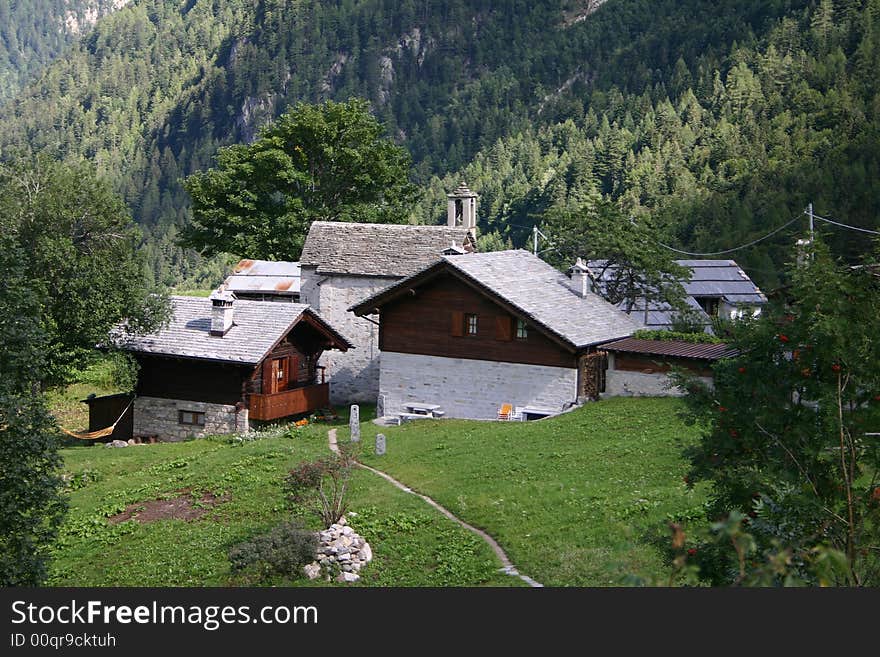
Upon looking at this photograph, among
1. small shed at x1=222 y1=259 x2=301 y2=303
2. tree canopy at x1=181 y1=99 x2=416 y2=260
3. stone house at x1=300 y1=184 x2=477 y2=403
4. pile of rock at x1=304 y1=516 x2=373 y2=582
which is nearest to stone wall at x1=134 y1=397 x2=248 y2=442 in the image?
stone house at x1=300 y1=184 x2=477 y2=403

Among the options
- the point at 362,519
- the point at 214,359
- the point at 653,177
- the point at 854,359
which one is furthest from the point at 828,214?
the point at 854,359

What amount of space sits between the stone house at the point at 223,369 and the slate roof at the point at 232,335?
0.03 meters

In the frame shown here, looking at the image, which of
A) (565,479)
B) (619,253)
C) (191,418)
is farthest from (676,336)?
(191,418)

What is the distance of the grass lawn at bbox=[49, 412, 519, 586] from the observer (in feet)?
72.2

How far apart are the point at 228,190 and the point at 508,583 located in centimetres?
4603

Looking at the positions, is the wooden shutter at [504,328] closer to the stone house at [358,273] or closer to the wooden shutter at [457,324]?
the wooden shutter at [457,324]

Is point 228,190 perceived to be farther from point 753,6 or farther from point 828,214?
point 753,6

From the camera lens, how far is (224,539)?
24.6 metres

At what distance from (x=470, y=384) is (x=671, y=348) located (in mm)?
6703

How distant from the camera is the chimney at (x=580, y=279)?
135 feet

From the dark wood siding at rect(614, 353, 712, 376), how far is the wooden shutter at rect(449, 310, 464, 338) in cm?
529

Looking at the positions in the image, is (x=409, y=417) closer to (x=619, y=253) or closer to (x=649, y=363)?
(x=649, y=363)

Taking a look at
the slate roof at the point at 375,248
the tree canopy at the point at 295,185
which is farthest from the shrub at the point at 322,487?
the tree canopy at the point at 295,185

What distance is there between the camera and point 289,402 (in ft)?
132
